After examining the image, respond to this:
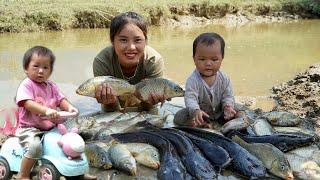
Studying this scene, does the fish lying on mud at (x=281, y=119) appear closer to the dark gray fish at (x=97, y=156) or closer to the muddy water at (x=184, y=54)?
the dark gray fish at (x=97, y=156)

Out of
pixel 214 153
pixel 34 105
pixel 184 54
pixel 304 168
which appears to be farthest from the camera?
pixel 184 54

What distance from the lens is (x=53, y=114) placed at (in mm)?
3578

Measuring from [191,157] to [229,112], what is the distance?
1119 mm

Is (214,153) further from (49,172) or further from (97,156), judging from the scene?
(49,172)

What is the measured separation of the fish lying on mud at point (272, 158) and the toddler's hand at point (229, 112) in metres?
0.71

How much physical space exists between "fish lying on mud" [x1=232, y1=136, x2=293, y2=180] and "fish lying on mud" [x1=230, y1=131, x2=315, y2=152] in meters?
0.25

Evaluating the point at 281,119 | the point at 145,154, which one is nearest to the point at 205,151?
the point at 145,154

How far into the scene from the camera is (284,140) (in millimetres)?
4266

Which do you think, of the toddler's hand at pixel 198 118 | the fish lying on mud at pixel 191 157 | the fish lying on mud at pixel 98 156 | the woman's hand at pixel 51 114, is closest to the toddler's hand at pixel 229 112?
the toddler's hand at pixel 198 118

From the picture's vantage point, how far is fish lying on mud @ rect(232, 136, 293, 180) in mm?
3742

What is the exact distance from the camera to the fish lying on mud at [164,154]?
362cm

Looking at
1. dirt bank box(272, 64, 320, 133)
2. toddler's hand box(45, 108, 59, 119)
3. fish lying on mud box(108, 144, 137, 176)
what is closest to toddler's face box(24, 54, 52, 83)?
toddler's hand box(45, 108, 59, 119)

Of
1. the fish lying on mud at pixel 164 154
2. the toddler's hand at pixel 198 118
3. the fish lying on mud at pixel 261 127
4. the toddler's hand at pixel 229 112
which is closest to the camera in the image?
the fish lying on mud at pixel 164 154

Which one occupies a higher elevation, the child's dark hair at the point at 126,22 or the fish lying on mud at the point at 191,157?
the child's dark hair at the point at 126,22
